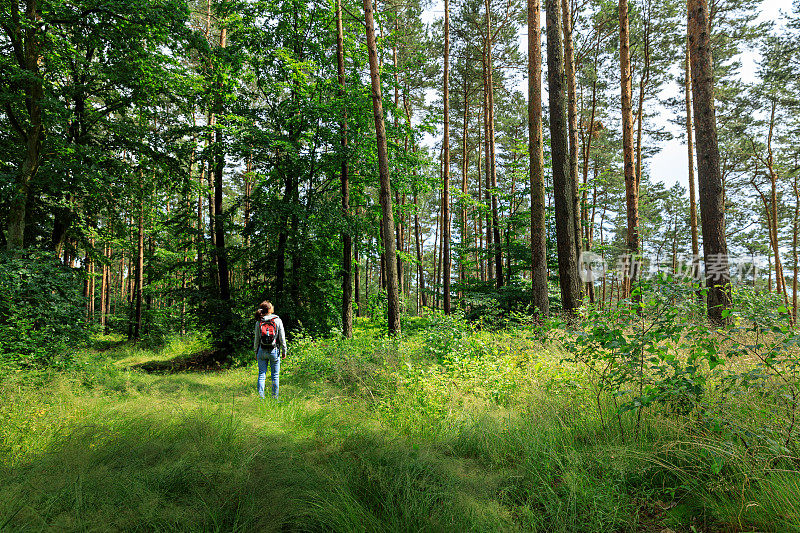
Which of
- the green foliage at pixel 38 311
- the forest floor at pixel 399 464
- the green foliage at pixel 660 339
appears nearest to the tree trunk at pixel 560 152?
the forest floor at pixel 399 464

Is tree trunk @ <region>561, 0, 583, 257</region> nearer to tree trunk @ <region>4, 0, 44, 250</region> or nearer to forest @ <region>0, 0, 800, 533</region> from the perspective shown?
forest @ <region>0, 0, 800, 533</region>

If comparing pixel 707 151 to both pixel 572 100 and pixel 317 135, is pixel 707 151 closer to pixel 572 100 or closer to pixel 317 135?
pixel 572 100

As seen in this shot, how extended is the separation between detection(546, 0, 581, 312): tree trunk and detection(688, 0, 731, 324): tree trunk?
2.41 meters

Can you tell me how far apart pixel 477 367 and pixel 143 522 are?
14.7ft

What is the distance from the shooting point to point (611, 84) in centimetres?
1930

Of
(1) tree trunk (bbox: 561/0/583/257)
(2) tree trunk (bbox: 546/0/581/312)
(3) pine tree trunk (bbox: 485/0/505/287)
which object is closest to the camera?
(2) tree trunk (bbox: 546/0/581/312)

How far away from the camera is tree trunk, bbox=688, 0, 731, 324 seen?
699cm

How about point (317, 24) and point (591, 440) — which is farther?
point (317, 24)

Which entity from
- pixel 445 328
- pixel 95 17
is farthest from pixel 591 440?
pixel 95 17

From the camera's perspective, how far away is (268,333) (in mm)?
6641

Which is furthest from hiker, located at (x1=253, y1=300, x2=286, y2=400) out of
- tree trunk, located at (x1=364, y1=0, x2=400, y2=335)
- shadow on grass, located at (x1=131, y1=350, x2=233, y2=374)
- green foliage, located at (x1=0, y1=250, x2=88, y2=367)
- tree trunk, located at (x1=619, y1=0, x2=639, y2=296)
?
tree trunk, located at (x1=619, y1=0, x2=639, y2=296)

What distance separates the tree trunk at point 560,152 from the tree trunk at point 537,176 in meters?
0.32

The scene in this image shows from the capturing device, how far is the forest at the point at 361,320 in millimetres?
2600

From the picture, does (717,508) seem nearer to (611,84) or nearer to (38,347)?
(38,347)
